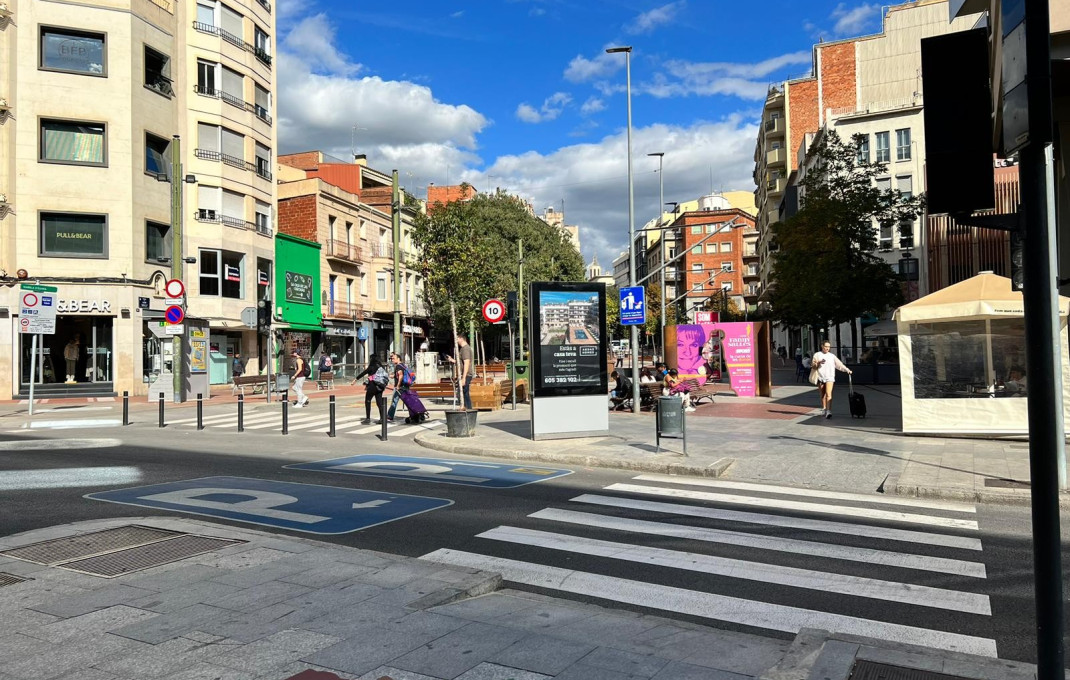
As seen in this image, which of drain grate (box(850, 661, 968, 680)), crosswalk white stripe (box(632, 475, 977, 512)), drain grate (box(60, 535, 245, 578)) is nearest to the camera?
drain grate (box(850, 661, 968, 680))

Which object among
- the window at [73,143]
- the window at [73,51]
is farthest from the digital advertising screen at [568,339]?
the window at [73,51]

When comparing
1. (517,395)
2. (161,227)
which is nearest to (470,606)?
(517,395)

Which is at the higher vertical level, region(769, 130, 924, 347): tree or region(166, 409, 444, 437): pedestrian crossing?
region(769, 130, 924, 347): tree

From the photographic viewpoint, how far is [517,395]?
22.7 meters

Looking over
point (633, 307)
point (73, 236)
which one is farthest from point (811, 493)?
point (73, 236)

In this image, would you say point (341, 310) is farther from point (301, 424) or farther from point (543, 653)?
point (543, 653)

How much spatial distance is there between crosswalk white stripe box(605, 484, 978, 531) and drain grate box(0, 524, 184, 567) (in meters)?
5.08

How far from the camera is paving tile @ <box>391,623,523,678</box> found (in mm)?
3748

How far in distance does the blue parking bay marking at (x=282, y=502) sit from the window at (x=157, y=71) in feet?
87.6

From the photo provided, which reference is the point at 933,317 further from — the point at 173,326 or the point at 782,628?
the point at 173,326

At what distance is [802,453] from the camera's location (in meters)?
12.4

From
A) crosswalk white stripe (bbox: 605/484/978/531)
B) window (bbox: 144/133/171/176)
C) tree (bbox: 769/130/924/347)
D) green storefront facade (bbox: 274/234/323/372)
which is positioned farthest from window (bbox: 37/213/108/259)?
tree (bbox: 769/130/924/347)

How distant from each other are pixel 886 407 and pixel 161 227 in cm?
2740

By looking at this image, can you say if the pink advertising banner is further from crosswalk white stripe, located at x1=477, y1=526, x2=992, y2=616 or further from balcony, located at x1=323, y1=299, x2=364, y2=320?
balcony, located at x1=323, y1=299, x2=364, y2=320
